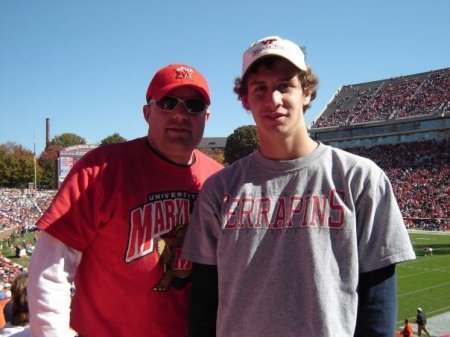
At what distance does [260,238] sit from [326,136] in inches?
2458

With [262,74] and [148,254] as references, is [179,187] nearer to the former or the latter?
[148,254]

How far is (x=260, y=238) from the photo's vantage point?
2070 mm

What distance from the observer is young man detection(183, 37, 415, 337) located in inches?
75.8

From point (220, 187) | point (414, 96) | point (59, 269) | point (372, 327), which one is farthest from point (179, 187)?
point (414, 96)

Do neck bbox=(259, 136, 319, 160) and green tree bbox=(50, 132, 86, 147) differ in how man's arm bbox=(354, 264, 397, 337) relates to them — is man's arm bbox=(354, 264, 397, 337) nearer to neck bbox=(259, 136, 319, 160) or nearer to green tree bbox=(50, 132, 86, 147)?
neck bbox=(259, 136, 319, 160)

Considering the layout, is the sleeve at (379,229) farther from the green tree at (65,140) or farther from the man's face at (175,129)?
the green tree at (65,140)

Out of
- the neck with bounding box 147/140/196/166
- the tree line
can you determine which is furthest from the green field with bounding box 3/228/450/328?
the tree line

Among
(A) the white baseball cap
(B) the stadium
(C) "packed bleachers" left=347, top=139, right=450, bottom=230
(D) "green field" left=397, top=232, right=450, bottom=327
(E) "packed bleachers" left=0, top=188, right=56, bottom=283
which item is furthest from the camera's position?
(C) "packed bleachers" left=347, top=139, right=450, bottom=230

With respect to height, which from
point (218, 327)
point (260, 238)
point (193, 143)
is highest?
point (193, 143)

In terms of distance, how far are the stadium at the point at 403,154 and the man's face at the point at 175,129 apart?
16.6 metres

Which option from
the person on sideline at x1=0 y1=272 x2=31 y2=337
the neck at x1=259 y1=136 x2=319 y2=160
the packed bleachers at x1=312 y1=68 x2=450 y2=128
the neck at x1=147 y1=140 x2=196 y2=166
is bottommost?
the person on sideline at x1=0 y1=272 x2=31 y2=337

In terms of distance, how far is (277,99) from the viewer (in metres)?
2.15

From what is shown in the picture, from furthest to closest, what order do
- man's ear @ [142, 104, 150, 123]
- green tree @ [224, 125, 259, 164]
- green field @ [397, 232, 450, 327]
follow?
green tree @ [224, 125, 259, 164]
green field @ [397, 232, 450, 327]
man's ear @ [142, 104, 150, 123]

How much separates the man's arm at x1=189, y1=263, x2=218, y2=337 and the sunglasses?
1.04 m
